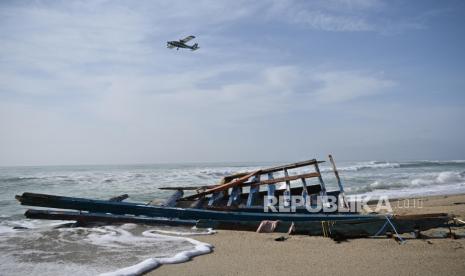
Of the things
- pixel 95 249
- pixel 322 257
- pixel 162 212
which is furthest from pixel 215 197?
pixel 322 257

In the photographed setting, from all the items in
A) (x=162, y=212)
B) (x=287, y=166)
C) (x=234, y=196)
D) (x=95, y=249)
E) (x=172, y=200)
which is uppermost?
(x=287, y=166)

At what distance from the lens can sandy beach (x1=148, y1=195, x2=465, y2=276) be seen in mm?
4562

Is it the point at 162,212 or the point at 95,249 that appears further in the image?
the point at 162,212

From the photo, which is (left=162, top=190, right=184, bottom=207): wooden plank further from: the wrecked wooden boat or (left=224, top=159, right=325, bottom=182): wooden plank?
(left=224, top=159, right=325, bottom=182): wooden plank

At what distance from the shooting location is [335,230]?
21.7 feet

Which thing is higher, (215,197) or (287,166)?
(287,166)

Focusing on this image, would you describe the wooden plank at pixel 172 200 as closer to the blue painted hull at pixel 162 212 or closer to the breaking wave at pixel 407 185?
the blue painted hull at pixel 162 212

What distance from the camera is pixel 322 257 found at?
5230mm

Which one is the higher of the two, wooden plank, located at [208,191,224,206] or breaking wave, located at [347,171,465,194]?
wooden plank, located at [208,191,224,206]

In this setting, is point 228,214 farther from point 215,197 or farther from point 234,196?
point 215,197

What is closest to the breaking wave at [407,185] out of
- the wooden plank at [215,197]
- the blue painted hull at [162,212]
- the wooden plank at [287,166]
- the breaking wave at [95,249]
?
the wooden plank at [287,166]

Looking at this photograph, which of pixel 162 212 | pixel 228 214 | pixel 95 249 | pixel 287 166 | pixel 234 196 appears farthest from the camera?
pixel 234 196

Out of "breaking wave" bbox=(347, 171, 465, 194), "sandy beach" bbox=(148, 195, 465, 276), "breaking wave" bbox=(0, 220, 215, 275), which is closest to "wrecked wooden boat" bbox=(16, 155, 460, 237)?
"breaking wave" bbox=(0, 220, 215, 275)

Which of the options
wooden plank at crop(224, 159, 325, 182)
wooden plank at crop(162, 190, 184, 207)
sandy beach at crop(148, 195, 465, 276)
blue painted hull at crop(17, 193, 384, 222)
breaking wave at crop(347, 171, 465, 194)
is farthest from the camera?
breaking wave at crop(347, 171, 465, 194)
